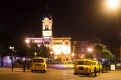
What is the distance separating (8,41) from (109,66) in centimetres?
3945

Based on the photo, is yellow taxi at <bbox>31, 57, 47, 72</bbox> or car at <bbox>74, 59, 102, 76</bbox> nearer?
car at <bbox>74, 59, 102, 76</bbox>

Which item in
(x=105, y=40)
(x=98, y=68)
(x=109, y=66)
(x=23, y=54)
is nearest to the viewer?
(x=98, y=68)

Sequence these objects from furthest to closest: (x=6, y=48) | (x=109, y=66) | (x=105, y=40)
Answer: (x=105, y=40) → (x=6, y=48) → (x=109, y=66)

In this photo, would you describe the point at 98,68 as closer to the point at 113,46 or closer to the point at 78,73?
the point at 78,73

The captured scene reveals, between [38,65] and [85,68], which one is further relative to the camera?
[38,65]

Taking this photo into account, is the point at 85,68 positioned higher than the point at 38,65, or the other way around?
the point at 38,65

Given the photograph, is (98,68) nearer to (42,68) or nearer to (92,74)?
(92,74)

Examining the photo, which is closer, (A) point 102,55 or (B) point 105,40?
(A) point 102,55

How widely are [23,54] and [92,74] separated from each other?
7702cm

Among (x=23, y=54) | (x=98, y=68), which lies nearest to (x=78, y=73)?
(x=98, y=68)

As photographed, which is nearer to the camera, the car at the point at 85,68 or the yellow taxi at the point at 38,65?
the car at the point at 85,68

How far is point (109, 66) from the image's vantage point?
57688 millimetres

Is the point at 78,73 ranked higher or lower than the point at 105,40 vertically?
lower

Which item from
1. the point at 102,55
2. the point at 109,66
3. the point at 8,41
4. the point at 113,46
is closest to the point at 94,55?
the point at 102,55
